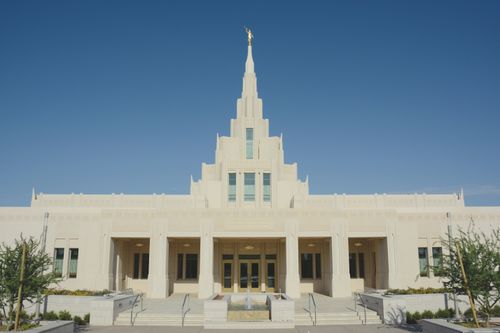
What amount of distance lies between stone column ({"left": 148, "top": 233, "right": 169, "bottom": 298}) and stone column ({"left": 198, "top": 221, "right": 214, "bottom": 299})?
8.15 feet

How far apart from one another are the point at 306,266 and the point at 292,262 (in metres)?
4.55

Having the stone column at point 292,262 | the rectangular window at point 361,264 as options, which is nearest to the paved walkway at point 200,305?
the stone column at point 292,262

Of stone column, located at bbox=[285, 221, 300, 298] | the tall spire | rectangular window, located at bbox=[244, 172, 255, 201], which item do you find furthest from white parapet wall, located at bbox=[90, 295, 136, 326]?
the tall spire

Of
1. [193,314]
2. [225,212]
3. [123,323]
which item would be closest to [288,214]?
[225,212]

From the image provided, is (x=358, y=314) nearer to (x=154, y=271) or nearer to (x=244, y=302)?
(x=244, y=302)

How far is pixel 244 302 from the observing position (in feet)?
76.1

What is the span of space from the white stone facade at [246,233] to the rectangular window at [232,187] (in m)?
0.09

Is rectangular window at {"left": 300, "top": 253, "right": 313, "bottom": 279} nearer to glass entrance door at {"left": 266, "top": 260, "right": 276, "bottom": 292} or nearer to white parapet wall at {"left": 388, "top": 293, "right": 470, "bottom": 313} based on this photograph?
glass entrance door at {"left": 266, "top": 260, "right": 276, "bottom": 292}

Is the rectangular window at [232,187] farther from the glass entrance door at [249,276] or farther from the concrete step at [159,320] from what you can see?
the concrete step at [159,320]

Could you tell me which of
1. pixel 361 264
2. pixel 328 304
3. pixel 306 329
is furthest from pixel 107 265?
pixel 361 264

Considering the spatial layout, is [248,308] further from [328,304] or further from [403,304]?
[403,304]

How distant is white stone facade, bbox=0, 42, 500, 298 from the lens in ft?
94.0

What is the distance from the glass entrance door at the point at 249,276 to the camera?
31531 millimetres

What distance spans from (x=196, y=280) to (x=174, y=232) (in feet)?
18.2
